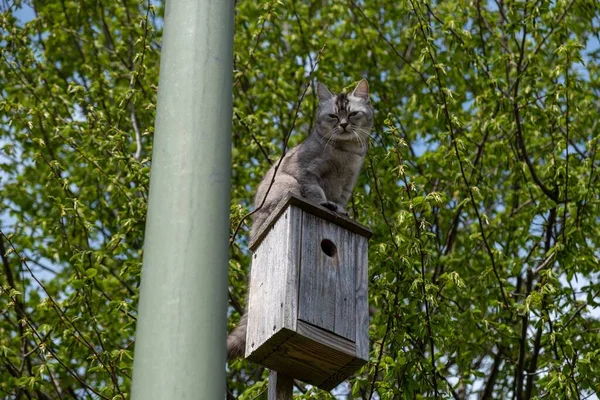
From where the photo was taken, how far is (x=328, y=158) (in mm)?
6629

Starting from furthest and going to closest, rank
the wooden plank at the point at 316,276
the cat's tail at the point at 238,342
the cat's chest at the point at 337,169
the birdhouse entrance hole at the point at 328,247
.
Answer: the cat's chest at the point at 337,169 → the cat's tail at the point at 238,342 → the birdhouse entrance hole at the point at 328,247 → the wooden plank at the point at 316,276

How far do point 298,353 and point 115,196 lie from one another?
15.3 ft

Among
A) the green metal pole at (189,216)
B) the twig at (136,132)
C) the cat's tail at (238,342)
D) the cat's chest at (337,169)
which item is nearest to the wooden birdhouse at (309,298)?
the cat's tail at (238,342)

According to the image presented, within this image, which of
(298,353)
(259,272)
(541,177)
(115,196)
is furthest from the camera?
(541,177)

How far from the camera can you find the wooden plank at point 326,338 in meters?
4.40

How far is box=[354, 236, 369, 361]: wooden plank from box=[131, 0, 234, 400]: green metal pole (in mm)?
1702

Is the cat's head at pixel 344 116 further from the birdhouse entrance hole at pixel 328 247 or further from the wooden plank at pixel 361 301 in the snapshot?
the birdhouse entrance hole at pixel 328 247

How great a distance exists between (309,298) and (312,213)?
46 cm

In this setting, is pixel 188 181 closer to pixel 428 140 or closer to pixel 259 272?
pixel 259 272

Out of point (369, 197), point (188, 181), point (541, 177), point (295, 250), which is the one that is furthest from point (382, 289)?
point (188, 181)

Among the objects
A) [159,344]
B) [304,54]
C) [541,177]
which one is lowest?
[159,344]

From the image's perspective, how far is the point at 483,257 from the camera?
32.0ft

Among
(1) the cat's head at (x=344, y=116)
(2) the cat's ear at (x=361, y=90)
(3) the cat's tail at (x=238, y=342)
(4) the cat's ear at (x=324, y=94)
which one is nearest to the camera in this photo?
(3) the cat's tail at (x=238, y=342)

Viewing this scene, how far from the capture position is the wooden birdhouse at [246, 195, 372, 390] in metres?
4.45
